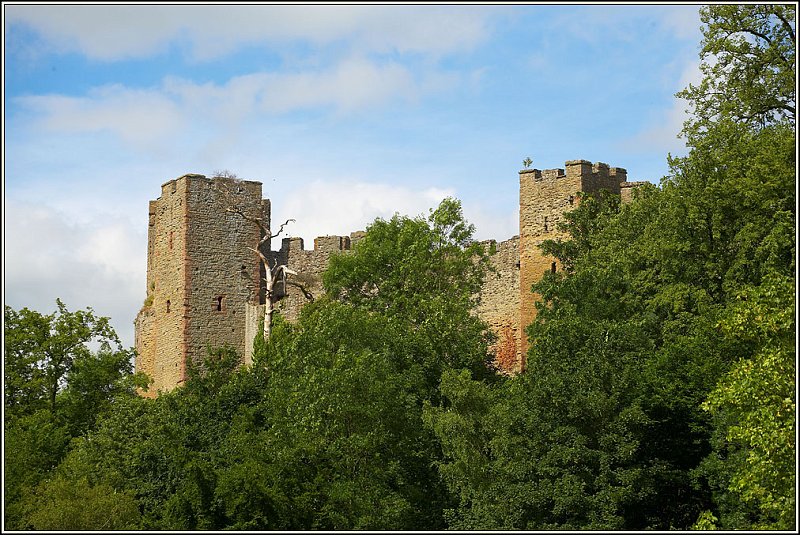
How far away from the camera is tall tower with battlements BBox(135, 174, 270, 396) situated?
158 ft

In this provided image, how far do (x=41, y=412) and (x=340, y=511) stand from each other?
1411cm

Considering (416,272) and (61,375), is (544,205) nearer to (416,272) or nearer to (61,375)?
(416,272)

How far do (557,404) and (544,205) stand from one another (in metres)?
12.5

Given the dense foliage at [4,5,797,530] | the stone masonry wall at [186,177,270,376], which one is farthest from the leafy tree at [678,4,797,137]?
the stone masonry wall at [186,177,270,376]

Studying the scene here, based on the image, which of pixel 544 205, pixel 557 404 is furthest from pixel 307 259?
pixel 557 404

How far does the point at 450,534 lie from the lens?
2719cm

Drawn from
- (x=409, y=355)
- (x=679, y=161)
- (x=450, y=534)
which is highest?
(x=679, y=161)

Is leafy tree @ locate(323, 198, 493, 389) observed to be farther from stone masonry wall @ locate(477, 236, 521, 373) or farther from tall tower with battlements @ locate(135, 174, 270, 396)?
tall tower with battlements @ locate(135, 174, 270, 396)

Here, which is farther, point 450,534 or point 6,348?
point 6,348

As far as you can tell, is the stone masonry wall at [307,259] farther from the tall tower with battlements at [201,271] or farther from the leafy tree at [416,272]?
the leafy tree at [416,272]

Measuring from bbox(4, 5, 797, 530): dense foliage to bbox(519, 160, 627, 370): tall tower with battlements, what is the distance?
641mm

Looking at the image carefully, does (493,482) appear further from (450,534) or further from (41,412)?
(41,412)

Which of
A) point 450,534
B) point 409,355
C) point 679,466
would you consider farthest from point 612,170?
point 450,534

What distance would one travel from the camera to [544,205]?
42.7 metres
